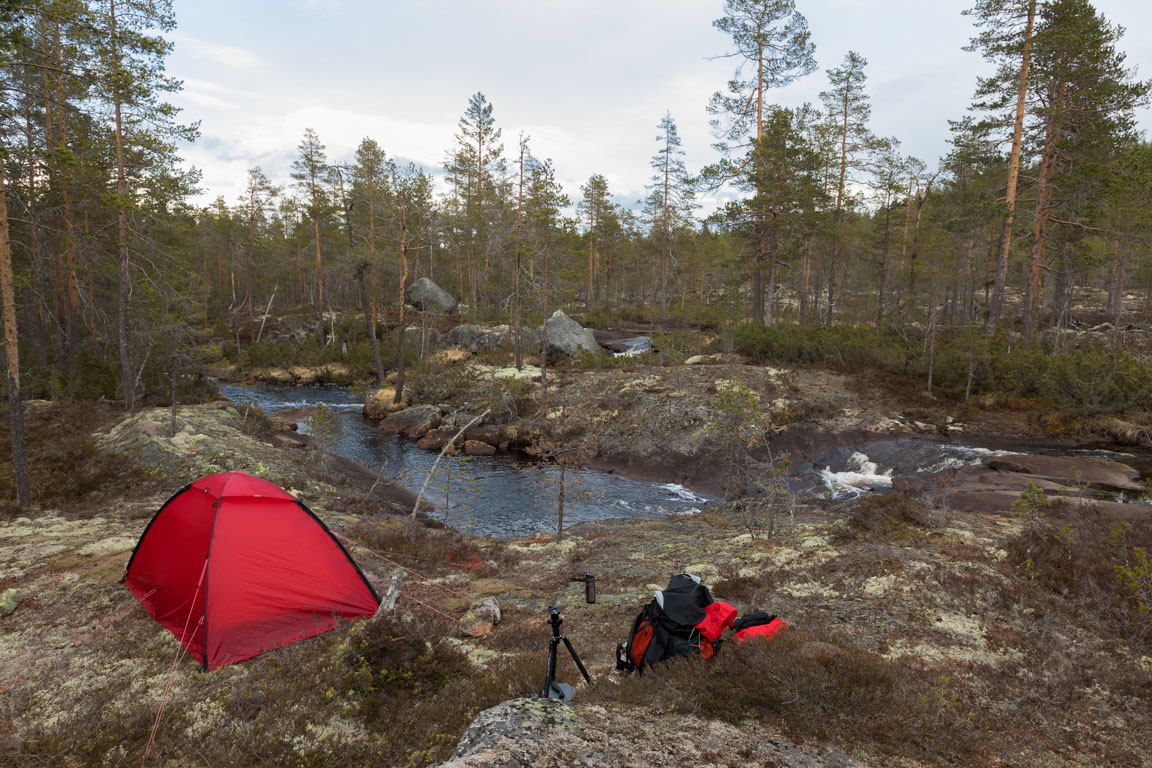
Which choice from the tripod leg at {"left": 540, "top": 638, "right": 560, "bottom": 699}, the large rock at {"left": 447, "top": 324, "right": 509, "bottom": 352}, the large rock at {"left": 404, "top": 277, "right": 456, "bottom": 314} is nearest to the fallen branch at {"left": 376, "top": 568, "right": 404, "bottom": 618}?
the tripod leg at {"left": 540, "top": 638, "right": 560, "bottom": 699}

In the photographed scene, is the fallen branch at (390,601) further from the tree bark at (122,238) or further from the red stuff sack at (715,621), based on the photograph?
the tree bark at (122,238)

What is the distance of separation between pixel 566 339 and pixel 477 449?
44.9 feet

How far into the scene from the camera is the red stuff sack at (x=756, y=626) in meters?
5.25

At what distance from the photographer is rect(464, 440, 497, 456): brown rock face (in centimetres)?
2225

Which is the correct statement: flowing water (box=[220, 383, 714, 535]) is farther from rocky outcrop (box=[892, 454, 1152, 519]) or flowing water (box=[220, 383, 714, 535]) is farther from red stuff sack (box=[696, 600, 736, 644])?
red stuff sack (box=[696, 600, 736, 644])

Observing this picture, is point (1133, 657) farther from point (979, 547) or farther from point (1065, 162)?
point (1065, 162)

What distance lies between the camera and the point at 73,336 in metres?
22.4

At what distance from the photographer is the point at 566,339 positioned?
34.2 m

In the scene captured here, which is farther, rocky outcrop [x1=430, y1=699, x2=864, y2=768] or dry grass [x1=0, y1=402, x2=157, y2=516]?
dry grass [x1=0, y1=402, x2=157, y2=516]

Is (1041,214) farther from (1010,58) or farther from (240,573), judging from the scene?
(240,573)

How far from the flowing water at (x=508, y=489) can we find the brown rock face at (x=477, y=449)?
0.48 m

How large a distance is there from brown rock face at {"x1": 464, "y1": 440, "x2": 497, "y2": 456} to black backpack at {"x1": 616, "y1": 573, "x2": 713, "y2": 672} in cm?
1720

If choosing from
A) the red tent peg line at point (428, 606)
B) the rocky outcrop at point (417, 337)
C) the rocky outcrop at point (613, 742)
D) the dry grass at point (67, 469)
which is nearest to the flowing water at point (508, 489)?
the red tent peg line at point (428, 606)

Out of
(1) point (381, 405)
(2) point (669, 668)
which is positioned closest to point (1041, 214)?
(2) point (669, 668)
